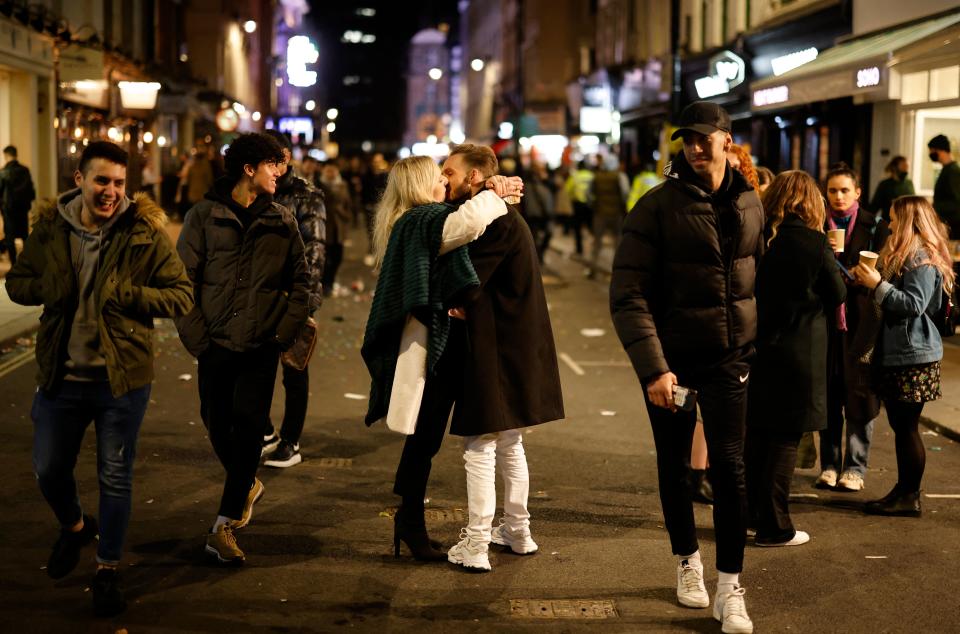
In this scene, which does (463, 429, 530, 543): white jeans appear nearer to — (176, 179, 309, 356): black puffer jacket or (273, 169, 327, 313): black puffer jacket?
(176, 179, 309, 356): black puffer jacket

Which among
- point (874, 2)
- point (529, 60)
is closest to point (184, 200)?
point (874, 2)

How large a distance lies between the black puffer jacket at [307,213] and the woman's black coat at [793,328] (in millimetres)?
2947

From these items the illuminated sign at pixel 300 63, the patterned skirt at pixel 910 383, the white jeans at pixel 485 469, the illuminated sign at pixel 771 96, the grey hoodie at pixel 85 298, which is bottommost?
the white jeans at pixel 485 469

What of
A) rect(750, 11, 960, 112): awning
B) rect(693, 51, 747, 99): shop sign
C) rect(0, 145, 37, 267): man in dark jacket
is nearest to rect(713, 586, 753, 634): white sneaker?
rect(750, 11, 960, 112): awning

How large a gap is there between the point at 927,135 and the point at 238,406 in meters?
14.3

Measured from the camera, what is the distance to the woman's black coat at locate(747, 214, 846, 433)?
6398 mm

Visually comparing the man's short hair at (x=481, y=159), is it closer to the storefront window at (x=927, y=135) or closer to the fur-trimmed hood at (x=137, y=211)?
the fur-trimmed hood at (x=137, y=211)

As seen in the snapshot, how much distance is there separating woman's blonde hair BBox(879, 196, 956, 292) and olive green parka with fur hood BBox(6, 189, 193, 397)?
380 centimetres

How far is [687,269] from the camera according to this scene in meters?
5.27

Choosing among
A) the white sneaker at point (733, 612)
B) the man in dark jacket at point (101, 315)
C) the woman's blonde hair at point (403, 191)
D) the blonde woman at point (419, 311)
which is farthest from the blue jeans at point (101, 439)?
the white sneaker at point (733, 612)

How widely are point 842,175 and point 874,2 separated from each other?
14033 millimetres

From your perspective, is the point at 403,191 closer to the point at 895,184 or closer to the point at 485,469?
the point at 485,469

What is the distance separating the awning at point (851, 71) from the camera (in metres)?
16.2

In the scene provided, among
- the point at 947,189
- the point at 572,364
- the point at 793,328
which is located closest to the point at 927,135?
the point at 947,189
